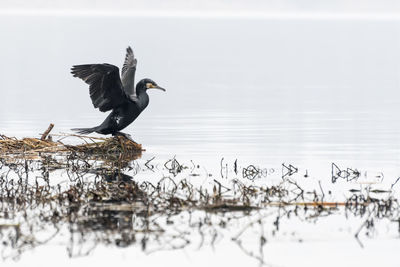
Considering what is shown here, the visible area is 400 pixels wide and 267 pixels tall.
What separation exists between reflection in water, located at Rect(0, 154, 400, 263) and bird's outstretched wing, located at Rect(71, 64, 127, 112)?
282 cm

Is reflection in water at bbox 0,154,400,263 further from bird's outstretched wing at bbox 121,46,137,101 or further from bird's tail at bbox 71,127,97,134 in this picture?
bird's outstretched wing at bbox 121,46,137,101

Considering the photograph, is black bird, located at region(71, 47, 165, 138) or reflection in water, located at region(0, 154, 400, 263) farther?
black bird, located at region(71, 47, 165, 138)

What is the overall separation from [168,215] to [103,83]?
5.12 meters

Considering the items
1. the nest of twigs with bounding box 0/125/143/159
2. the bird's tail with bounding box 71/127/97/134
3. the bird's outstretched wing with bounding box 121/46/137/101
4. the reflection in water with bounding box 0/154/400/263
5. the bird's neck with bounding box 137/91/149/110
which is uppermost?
the bird's outstretched wing with bounding box 121/46/137/101

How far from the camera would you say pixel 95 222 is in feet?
29.4

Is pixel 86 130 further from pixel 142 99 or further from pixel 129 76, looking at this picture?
pixel 129 76

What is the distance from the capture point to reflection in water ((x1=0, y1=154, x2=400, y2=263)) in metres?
8.48

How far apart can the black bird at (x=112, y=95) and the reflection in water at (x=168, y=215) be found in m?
2.87

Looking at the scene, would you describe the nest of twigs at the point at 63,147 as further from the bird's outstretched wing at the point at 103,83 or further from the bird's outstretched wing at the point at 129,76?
the bird's outstretched wing at the point at 129,76

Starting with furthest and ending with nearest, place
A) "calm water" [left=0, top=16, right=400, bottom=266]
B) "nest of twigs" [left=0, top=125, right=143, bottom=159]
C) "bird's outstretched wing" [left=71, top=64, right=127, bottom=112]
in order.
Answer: "nest of twigs" [left=0, top=125, right=143, bottom=159], "bird's outstretched wing" [left=71, top=64, right=127, bottom=112], "calm water" [left=0, top=16, right=400, bottom=266]

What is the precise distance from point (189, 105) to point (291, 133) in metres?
7.69

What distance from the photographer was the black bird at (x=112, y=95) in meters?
13.9

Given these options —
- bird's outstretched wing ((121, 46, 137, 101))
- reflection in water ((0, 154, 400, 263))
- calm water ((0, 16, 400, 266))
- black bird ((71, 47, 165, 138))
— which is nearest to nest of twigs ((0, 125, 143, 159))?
black bird ((71, 47, 165, 138))

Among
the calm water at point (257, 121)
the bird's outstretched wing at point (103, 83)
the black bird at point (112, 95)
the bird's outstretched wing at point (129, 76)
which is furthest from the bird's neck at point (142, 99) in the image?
the bird's outstretched wing at point (129, 76)
